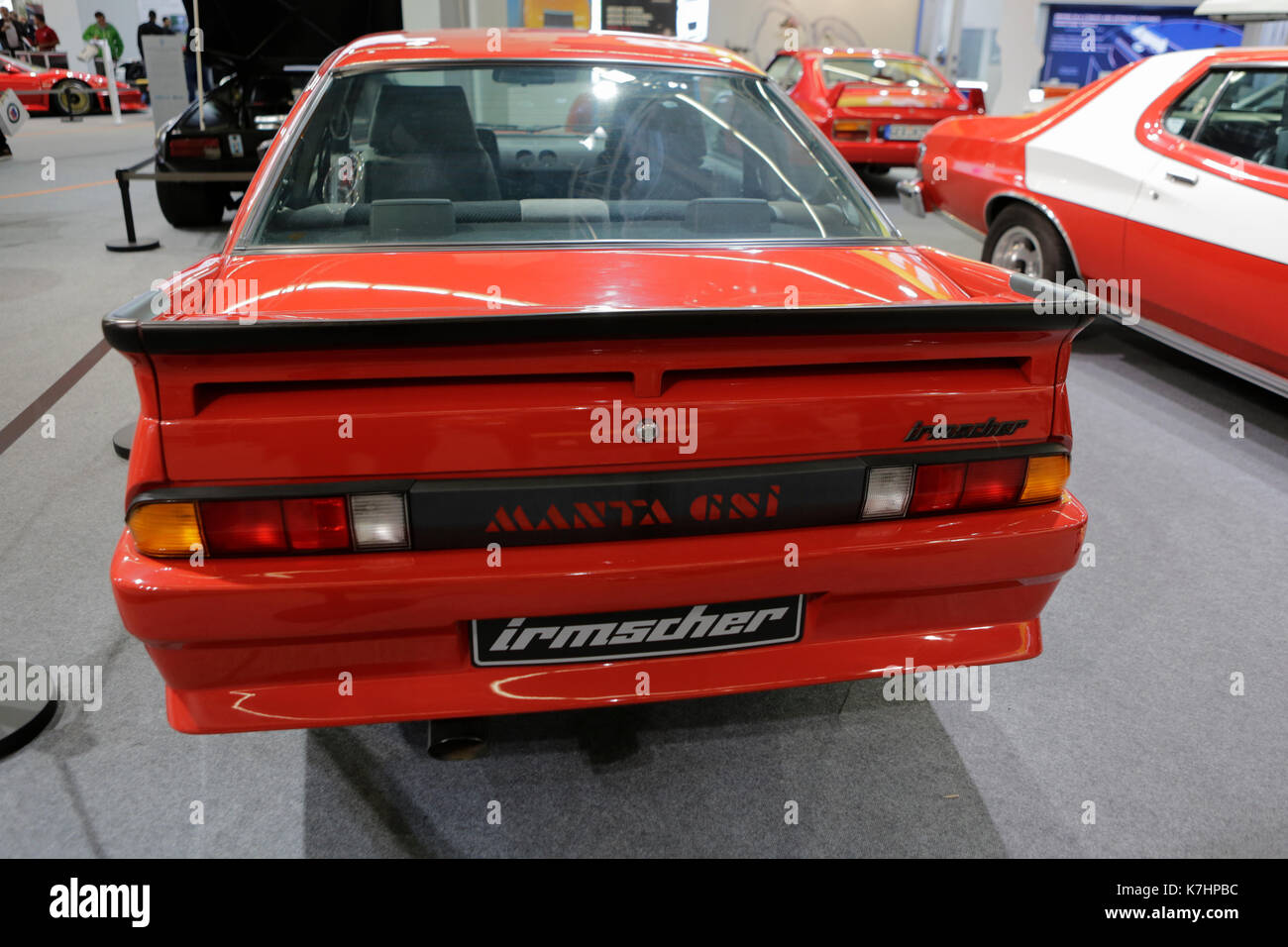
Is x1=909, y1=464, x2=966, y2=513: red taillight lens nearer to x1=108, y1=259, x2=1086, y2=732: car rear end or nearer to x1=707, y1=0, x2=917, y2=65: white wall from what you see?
x1=108, y1=259, x2=1086, y2=732: car rear end

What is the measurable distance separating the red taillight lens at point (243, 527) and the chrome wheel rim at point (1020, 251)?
391cm

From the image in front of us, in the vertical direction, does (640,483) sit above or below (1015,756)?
above

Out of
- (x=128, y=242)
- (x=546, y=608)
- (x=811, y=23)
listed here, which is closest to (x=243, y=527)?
(x=546, y=608)

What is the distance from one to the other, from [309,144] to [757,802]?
1.70 meters

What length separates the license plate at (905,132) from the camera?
25.1 feet

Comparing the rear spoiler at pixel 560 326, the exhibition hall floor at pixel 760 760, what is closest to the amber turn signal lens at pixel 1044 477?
the rear spoiler at pixel 560 326

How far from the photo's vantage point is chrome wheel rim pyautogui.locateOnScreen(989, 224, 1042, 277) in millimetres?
4234

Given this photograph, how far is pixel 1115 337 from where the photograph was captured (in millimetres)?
4711

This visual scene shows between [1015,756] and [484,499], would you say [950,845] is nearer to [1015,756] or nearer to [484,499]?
[1015,756]

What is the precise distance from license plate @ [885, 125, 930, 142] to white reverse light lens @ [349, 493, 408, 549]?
296 inches

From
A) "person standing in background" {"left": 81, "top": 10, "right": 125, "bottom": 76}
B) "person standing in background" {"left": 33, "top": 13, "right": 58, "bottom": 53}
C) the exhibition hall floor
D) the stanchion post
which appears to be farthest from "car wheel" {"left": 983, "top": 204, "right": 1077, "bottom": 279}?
"person standing in background" {"left": 33, "top": 13, "right": 58, "bottom": 53}

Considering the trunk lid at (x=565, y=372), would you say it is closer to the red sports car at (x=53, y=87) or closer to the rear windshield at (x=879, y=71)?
the rear windshield at (x=879, y=71)

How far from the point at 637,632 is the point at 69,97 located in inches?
725

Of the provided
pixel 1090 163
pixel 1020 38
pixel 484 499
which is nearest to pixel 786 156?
pixel 484 499
